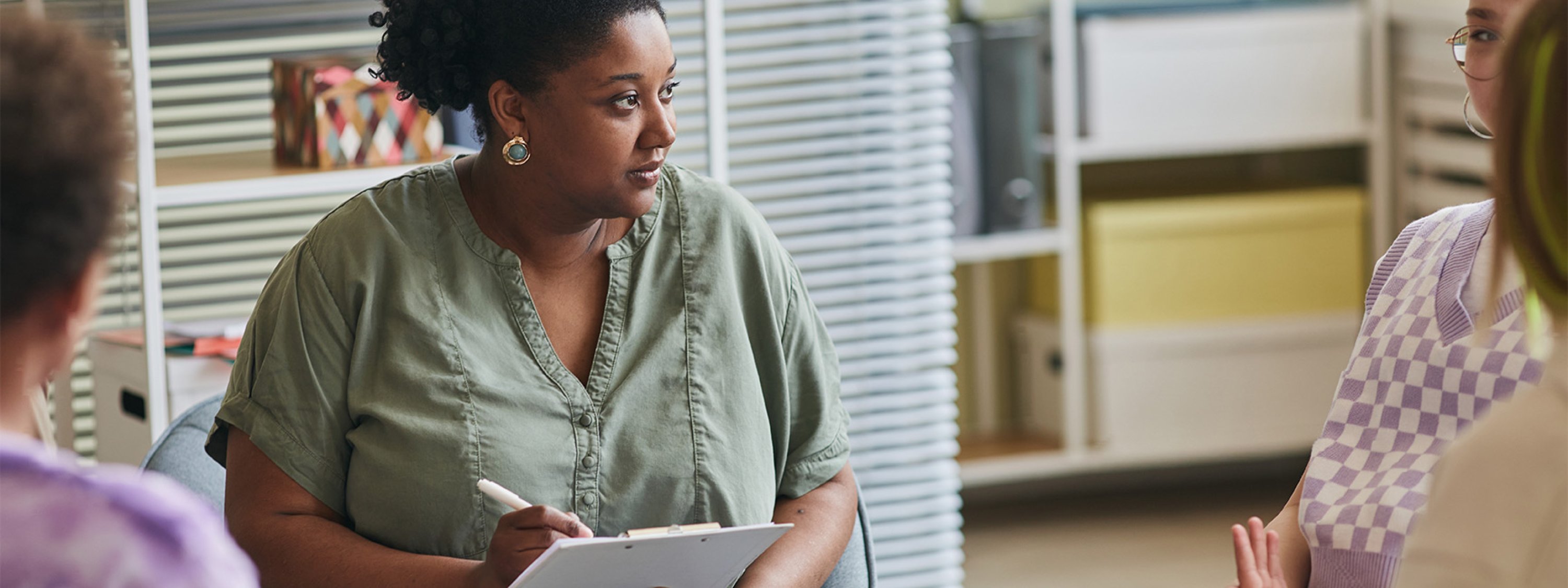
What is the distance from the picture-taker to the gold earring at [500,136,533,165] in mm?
1532

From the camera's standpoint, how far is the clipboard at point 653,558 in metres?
1.28

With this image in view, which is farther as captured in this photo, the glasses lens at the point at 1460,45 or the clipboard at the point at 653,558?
the glasses lens at the point at 1460,45

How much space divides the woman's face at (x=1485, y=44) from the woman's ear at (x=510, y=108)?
0.86 meters

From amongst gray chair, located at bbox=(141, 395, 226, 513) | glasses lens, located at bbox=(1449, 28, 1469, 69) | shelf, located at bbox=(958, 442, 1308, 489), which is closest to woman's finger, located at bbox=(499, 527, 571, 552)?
gray chair, located at bbox=(141, 395, 226, 513)

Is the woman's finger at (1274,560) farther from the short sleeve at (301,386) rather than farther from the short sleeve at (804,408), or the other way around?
the short sleeve at (301,386)

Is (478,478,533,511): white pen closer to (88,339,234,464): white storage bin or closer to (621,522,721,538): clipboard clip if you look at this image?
(621,522,721,538): clipboard clip

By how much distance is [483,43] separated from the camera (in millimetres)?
1556

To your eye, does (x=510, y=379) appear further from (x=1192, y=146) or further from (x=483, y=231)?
(x=1192, y=146)

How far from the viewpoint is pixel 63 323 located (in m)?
0.78

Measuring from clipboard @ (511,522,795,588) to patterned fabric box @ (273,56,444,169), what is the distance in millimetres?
876

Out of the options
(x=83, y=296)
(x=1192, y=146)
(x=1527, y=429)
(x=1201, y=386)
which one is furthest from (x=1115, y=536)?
(x=83, y=296)

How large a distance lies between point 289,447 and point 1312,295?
261 centimetres

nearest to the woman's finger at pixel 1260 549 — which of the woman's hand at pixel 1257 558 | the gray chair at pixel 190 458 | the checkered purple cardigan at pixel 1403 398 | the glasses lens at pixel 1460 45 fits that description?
the woman's hand at pixel 1257 558

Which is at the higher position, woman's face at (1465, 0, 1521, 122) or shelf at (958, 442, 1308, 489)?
woman's face at (1465, 0, 1521, 122)
